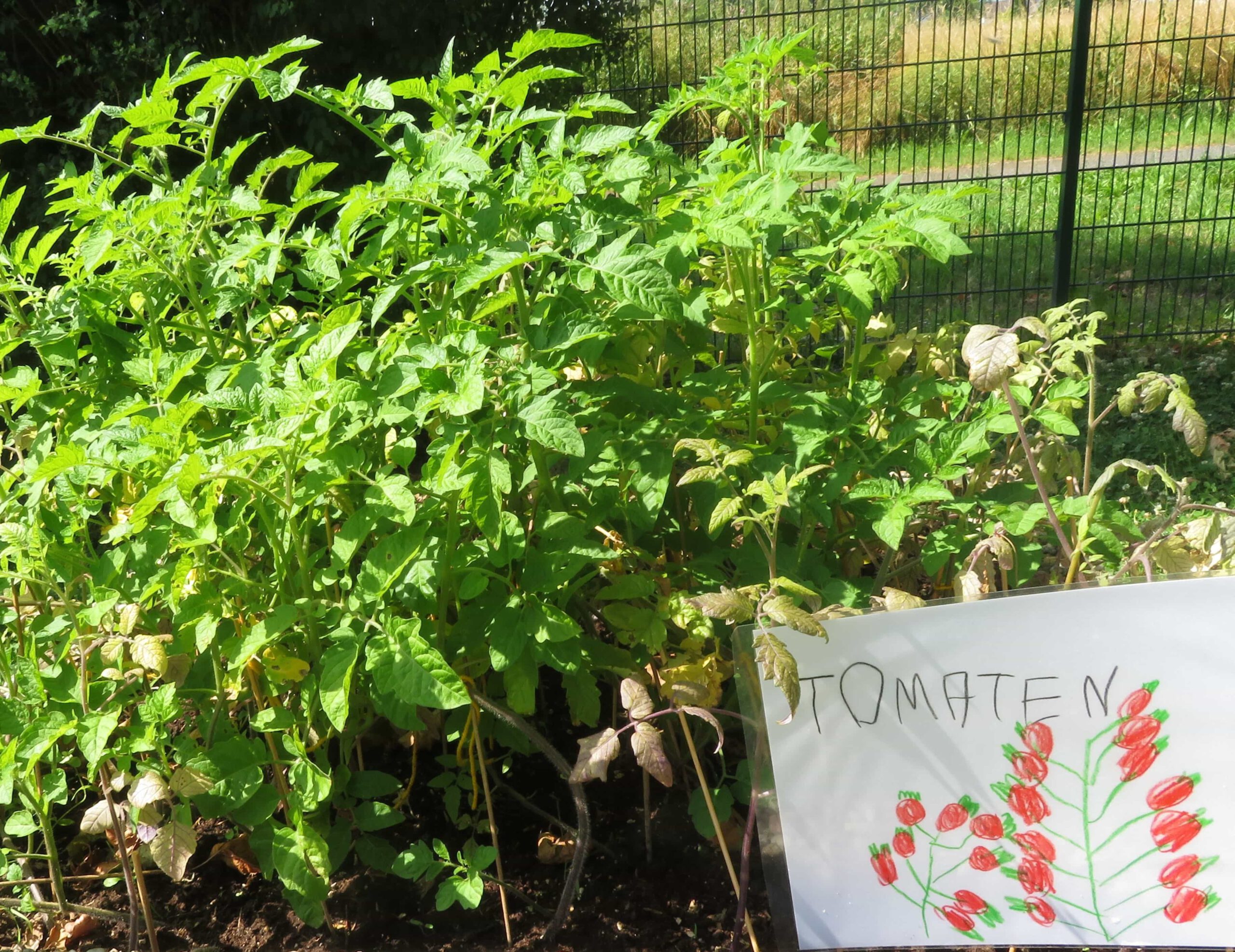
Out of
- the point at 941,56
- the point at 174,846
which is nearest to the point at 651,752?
the point at 174,846

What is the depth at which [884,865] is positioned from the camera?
1.10 m

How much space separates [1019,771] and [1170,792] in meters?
0.14

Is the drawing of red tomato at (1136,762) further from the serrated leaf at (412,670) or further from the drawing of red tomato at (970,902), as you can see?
the serrated leaf at (412,670)

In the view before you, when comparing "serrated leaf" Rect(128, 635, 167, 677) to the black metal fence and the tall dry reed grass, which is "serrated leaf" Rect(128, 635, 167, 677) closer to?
the tall dry reed grass

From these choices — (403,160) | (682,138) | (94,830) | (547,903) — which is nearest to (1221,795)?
(547,903)

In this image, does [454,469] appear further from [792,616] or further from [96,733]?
[96,733]

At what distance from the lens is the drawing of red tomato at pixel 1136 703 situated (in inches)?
40.8

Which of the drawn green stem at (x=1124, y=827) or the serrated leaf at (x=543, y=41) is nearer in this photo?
the drawn green stem at (x=1124, y=827)

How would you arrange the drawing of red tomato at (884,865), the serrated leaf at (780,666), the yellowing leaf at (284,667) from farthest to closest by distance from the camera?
the yellowing leaf at (284,667) < the drawing of red tomato at (884,865) < the serrated leaf at (780,666)

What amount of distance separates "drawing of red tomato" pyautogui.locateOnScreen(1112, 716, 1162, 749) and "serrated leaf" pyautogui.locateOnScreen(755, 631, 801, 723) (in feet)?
1.05

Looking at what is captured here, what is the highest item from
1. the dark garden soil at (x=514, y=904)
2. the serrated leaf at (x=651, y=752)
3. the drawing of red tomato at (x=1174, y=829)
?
the serrated leaf at (x=651, y=752)

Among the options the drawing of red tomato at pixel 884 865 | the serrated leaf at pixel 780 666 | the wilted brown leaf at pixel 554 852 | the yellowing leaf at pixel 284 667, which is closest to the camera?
the serrated leaf at pixel 780 666

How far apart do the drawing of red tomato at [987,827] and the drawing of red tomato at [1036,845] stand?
0.02 metres

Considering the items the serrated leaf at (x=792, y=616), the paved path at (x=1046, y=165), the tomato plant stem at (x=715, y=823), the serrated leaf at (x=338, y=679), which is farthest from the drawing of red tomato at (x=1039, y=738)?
the paved path at (x=1046, y=165)
